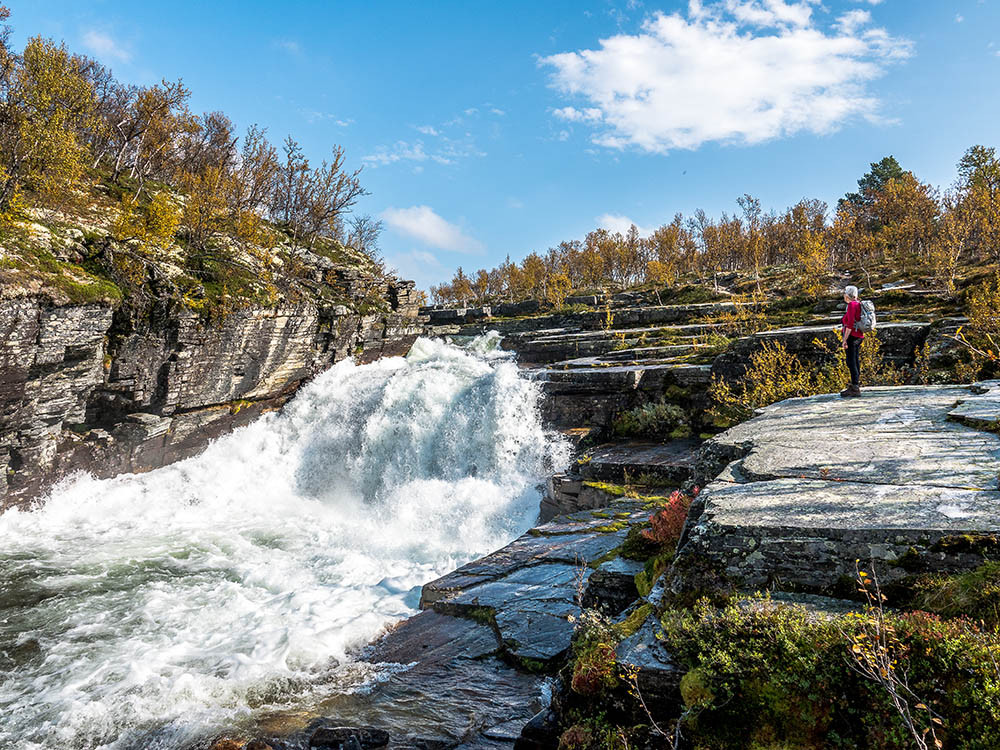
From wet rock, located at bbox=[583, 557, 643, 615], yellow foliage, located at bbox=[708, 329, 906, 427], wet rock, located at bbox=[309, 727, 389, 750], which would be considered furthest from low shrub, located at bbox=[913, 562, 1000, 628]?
yellow foliage, located at bbox=[708, 329, 906, 427]

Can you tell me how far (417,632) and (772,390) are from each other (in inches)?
349

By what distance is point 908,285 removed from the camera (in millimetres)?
23828

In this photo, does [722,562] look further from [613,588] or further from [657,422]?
[657,422]

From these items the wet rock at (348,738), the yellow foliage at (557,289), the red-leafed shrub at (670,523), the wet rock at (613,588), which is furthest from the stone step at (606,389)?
the yellow foliage at (557,289)

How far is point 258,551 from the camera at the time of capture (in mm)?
12641

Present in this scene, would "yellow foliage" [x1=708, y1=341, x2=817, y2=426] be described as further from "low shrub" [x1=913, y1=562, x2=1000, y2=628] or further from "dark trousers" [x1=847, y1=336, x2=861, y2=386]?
"low shrub" [x1=913, y1=562, x2=1000, y2=628]

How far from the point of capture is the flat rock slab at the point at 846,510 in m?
3.13

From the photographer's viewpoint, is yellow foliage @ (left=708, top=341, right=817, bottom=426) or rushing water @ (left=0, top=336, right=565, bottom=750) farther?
yellow foliage @ (left=708, top=341, right=817, bottom=426)

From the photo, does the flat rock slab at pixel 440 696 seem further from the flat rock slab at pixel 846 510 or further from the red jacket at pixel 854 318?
the red jacket at pixel 854 318

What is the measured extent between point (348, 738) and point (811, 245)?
30110mm

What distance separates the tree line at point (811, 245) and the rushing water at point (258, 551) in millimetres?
18752

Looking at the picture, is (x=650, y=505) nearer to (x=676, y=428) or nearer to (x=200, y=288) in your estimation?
(x=676, y=428)

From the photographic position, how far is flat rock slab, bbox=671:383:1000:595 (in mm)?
3133

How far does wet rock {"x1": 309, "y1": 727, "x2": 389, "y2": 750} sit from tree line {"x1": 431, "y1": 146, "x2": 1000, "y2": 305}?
22986 mm
